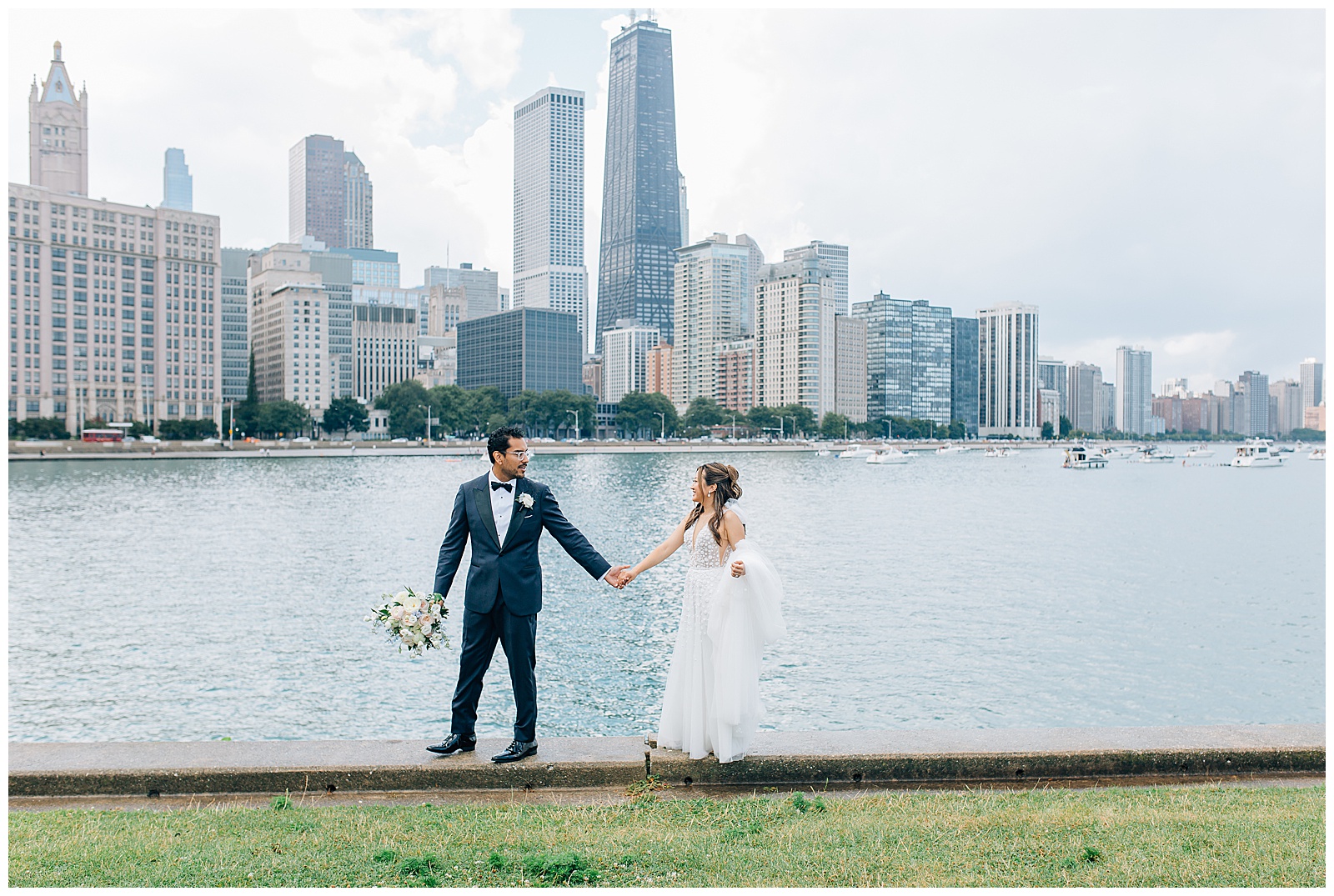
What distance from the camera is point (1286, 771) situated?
27.2 ft

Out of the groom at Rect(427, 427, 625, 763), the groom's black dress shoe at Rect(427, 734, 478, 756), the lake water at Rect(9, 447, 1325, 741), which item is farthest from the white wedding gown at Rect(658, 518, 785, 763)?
the lake water at Rect(9, 447, 1325, 741)

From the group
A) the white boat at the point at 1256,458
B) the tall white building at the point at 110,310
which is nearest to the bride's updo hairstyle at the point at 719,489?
the white boat at the point at 1256,458

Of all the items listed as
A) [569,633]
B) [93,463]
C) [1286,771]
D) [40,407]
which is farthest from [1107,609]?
[40,407]

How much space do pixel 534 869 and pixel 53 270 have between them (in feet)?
642

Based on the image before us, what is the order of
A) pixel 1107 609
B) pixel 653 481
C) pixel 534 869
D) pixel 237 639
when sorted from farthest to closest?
pixel 653 481, pixel 1107 609, pixel 237 639, pixel 534 869

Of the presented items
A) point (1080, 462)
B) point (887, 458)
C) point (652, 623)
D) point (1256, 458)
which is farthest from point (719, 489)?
point (1256, 458)

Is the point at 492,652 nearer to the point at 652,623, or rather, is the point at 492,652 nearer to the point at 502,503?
the point at 502,503

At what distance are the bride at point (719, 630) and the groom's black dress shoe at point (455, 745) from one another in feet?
5.37

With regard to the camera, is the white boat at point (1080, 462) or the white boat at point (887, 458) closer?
the white boat at point (1080, 462)

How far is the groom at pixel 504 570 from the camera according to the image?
26.4 ft

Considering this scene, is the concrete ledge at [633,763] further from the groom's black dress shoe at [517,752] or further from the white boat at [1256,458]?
the white boat at [1256,458]

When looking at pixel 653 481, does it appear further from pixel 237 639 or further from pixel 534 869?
pixel 534 869

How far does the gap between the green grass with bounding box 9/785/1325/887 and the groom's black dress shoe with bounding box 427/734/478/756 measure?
3.00 ft

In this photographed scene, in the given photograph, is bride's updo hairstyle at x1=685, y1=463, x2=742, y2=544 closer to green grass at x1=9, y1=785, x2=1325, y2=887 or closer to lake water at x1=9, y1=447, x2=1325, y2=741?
green grass at x1=9, y1=785, x2=1325, y2=887
